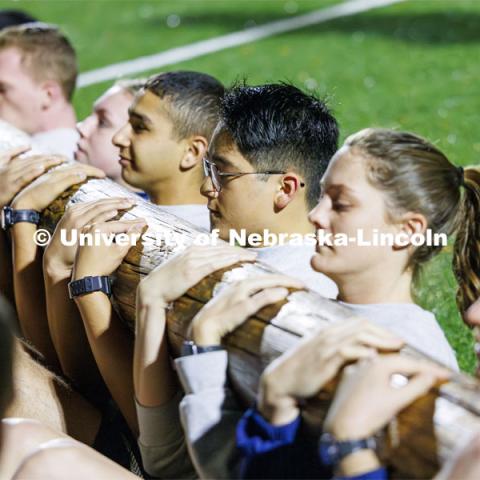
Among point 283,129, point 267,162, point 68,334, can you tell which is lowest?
point 68,334

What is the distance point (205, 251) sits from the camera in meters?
3.17

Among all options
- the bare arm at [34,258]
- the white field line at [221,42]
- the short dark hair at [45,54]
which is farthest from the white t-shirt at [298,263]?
the white field line at [221,42]

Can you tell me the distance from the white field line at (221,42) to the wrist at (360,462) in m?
10.7

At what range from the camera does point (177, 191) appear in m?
4.96

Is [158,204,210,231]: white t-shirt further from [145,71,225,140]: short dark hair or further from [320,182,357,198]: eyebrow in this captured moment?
[320,182,357,198]: eyebrow

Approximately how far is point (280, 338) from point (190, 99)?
2.43 meters

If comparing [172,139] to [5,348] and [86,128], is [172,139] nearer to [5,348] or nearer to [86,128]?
[86,128]

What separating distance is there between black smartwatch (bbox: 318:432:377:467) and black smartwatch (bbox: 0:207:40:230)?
2.26 m

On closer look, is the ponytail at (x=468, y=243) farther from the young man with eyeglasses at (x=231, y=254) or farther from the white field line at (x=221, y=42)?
the white field line at (x=221, y=42)

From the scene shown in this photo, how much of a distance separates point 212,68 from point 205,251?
10.2 metres

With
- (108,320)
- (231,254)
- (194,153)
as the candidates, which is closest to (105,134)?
(194,153)

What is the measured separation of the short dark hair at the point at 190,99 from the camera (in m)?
5.00

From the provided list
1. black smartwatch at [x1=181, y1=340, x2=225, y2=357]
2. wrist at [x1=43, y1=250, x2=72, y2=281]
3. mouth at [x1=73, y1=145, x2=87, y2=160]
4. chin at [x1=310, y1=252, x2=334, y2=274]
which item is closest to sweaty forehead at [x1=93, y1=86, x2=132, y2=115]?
mouth at [x1=73, y1=145, x2=87, y2=160]

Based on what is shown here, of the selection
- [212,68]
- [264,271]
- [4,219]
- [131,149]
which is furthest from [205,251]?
[212,68]
